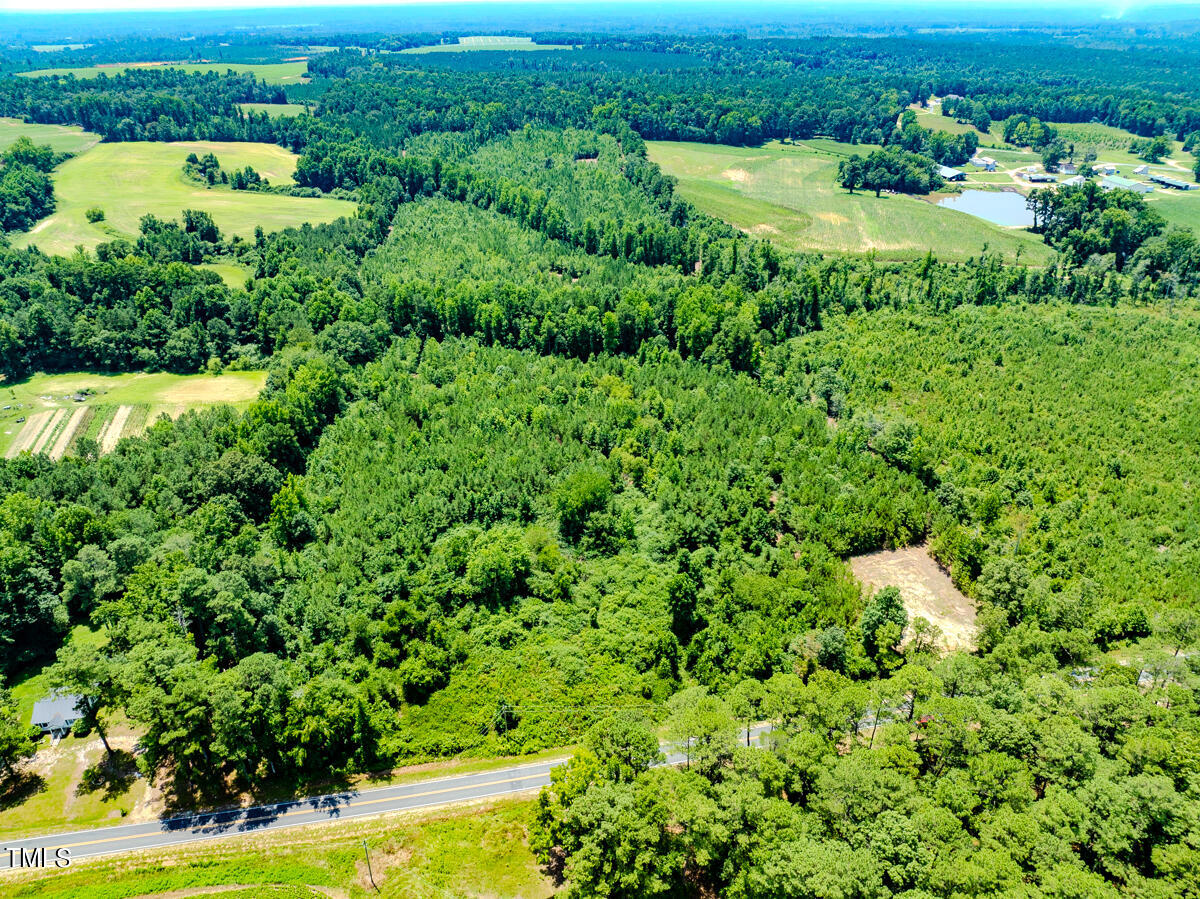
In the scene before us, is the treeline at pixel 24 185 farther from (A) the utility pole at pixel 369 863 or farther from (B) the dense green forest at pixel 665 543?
(A) the utility pole at pixel 369 863

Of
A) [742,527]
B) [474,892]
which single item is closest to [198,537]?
[474,892]

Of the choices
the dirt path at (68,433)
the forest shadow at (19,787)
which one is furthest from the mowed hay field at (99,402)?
the forest shadow at (19,787)

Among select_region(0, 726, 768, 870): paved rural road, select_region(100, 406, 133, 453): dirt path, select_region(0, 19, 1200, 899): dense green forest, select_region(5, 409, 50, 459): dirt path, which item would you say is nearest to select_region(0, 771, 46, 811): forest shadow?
select_region(0, 19, 1200, 899): dense green forest

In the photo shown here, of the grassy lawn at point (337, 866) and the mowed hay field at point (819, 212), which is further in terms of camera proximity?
the mowed hay field at point (819, 212)

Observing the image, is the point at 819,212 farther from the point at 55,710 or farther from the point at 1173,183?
the point at 55,710

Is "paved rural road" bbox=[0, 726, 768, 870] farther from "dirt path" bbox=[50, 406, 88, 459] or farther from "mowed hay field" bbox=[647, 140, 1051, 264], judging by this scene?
"mowed hay field" bbox=[647, 140, 1051, 264]

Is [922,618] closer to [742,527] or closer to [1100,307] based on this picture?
[742,527]

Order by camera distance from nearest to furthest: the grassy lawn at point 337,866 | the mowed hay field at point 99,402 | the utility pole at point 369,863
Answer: the grassy lawn at point 337,866, the utility pole at point 369,863, the mowed hay field at point 99,402

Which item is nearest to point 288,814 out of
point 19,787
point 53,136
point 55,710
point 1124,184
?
point 19,787
